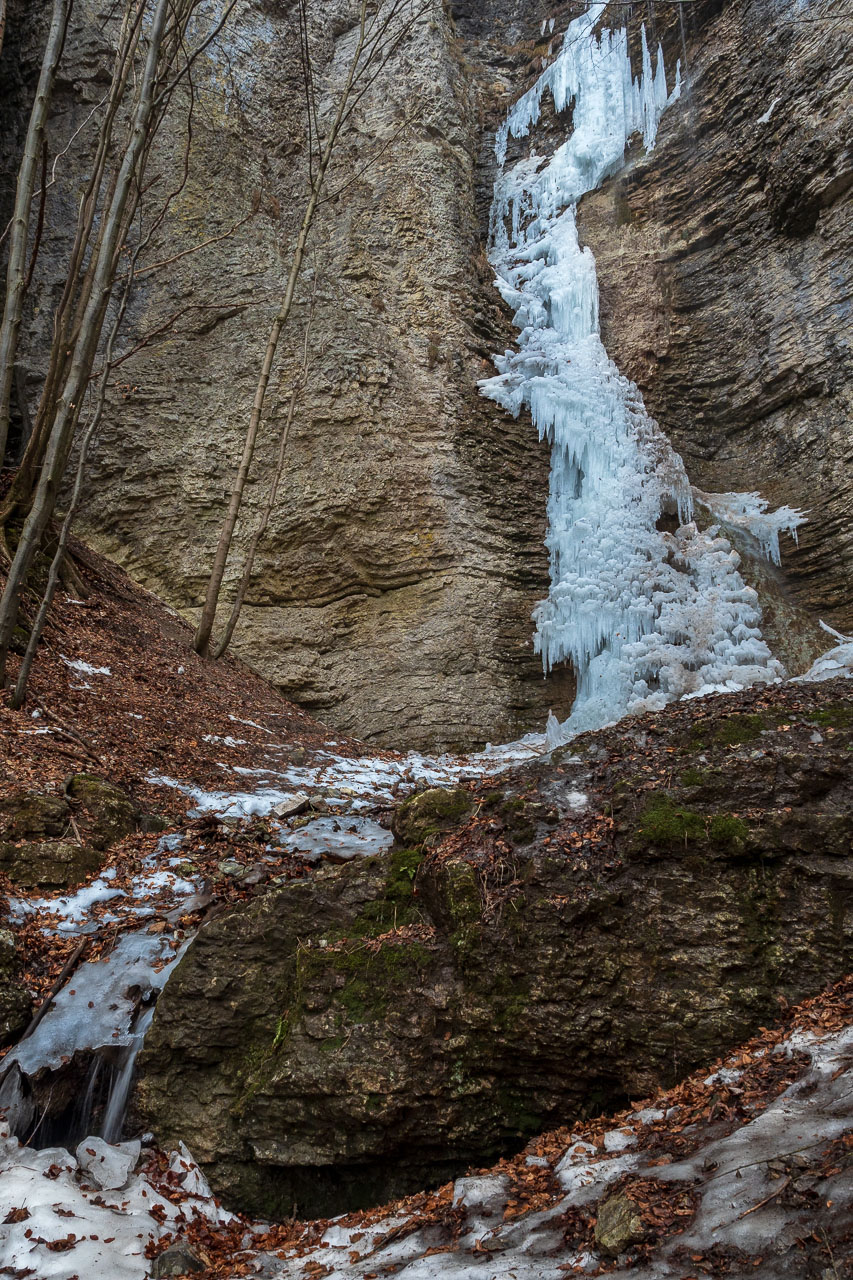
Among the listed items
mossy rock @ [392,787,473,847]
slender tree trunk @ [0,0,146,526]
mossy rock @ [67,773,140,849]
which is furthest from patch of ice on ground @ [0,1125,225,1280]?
slender tree trunk @ [0,0,146,526]

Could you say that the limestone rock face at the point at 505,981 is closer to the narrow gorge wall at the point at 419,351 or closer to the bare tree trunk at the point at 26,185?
the bare tree trunk at the point at 26,185

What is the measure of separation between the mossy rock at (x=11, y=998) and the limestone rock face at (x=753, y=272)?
10.0 m

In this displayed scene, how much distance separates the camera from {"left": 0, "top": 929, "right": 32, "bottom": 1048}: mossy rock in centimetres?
349

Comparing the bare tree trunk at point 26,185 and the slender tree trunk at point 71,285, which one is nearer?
the bare tree trunk at point 26,185

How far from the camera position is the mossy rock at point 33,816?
14.8 feet

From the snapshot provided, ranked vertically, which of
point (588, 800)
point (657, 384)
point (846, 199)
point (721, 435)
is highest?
point (846, 199)

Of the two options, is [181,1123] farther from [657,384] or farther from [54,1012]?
[657,384]

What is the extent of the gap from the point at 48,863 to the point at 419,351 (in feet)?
36.0

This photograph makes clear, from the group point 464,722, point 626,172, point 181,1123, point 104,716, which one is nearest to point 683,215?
point 626,172

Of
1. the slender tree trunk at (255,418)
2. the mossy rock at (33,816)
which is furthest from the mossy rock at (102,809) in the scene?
the slender tree trunk at (255,418)

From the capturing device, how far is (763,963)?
3020 mm

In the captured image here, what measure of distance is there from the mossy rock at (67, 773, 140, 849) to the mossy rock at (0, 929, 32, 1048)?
1.10 meters

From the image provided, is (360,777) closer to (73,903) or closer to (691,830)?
(73,903)

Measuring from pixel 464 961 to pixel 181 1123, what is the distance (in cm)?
133
